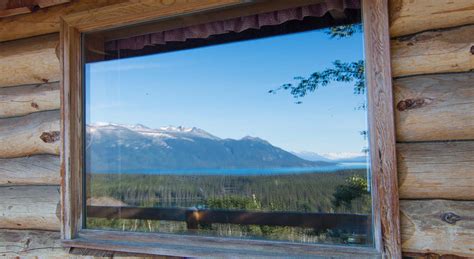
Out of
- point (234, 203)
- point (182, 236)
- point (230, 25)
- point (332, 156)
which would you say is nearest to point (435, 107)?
point (230, 25)

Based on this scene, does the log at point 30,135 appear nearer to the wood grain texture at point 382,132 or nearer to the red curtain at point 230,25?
the red curtain at point 230,25

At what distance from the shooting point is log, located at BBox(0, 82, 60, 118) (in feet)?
6.56

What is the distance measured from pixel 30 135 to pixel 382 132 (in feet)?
5.66

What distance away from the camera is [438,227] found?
1.30m

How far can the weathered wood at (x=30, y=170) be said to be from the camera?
198 cm

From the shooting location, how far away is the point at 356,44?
1.67 m

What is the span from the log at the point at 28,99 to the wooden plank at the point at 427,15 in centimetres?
162

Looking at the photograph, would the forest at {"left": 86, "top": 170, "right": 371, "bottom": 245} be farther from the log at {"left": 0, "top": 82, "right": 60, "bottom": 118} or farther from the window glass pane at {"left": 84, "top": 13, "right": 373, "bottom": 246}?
the log at {"left": 0, "top": 82, "right": 60, "bottom": 118}

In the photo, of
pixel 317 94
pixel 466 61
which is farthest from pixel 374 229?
pixel 317 94

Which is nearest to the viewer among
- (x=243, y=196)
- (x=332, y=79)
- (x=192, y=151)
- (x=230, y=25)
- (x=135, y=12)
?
(x=135, y=12)

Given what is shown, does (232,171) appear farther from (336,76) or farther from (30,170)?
(30,170)

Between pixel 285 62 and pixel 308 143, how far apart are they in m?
0.82

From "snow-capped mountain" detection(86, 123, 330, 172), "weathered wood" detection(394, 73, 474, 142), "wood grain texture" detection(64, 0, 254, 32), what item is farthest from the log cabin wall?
"snow-capped mountain" detection(86, 123, 330, 172)

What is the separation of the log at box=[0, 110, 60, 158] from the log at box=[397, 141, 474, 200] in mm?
1612
